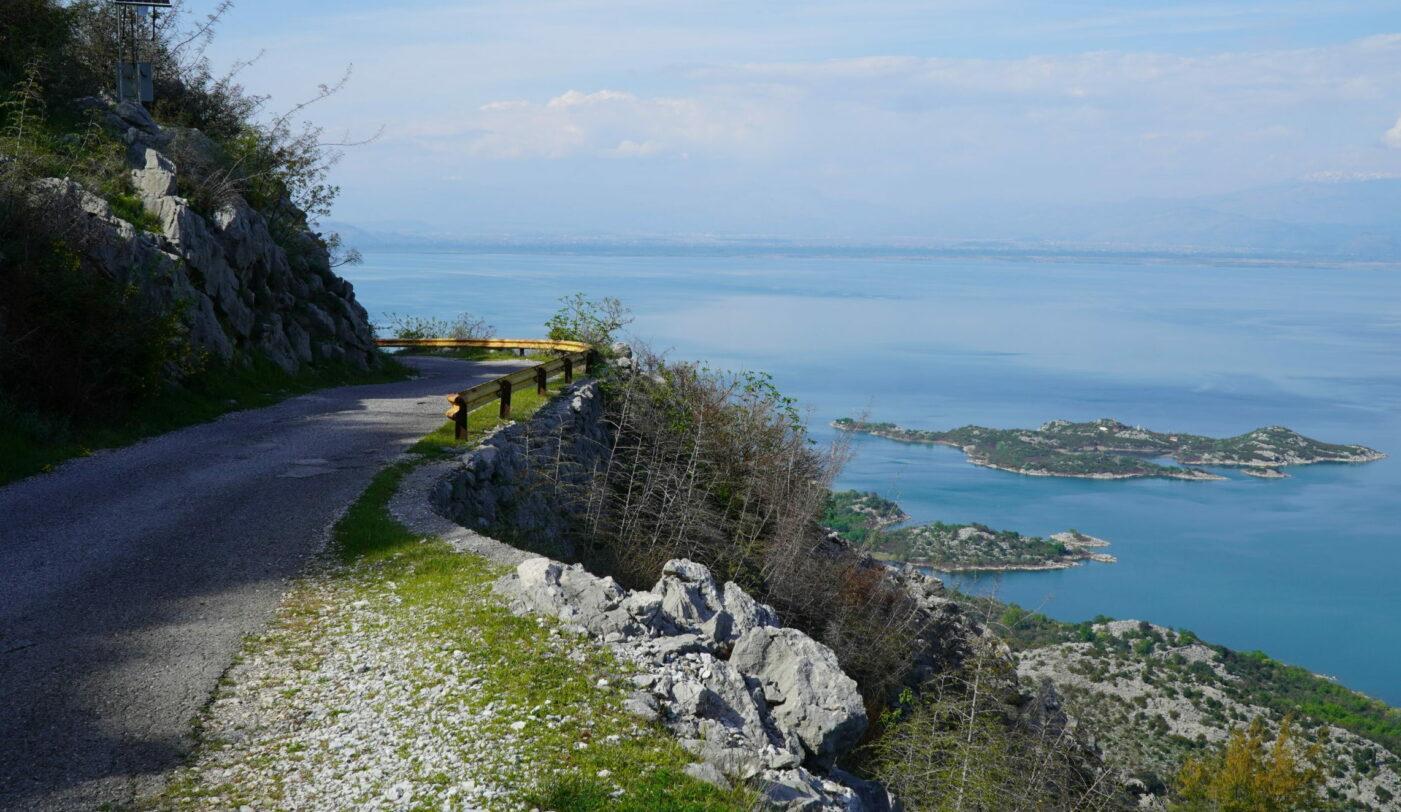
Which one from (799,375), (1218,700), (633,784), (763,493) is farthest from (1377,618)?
(633,784)

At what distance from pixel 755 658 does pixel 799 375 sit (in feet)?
366

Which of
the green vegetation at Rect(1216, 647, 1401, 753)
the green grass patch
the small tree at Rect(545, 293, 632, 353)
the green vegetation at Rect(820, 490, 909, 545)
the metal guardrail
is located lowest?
the green vegetation at Rect(1216, 647, 1401, 753)

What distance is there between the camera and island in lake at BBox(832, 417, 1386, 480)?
102 m

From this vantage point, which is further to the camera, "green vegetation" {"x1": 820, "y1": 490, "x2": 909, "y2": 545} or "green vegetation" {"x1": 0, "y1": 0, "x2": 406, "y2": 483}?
"green vegetation" {"x1": 820, "y1": 490, "x2": 909, "y2": 545}

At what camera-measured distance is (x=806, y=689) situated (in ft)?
31.5

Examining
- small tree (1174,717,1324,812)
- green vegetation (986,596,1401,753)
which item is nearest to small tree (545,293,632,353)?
small tree (1174,717,1324,812)

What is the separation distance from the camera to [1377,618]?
7444 centimetres

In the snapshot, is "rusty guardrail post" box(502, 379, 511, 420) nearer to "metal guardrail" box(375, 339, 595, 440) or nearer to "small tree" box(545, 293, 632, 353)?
"metal guardrail" box(375, 339, 595, 440)

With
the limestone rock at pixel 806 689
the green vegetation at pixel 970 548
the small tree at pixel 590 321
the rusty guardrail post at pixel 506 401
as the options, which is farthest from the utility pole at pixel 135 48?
the green vegetation at pixel 970 548

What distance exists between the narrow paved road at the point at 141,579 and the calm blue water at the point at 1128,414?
14.7 m

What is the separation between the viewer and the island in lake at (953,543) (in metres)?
51.1

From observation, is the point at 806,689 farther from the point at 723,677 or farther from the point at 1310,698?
the point at 1310,698

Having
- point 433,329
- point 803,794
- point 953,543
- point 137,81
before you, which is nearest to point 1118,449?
point 953,543

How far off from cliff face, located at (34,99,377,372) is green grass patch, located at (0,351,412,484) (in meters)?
0.52
